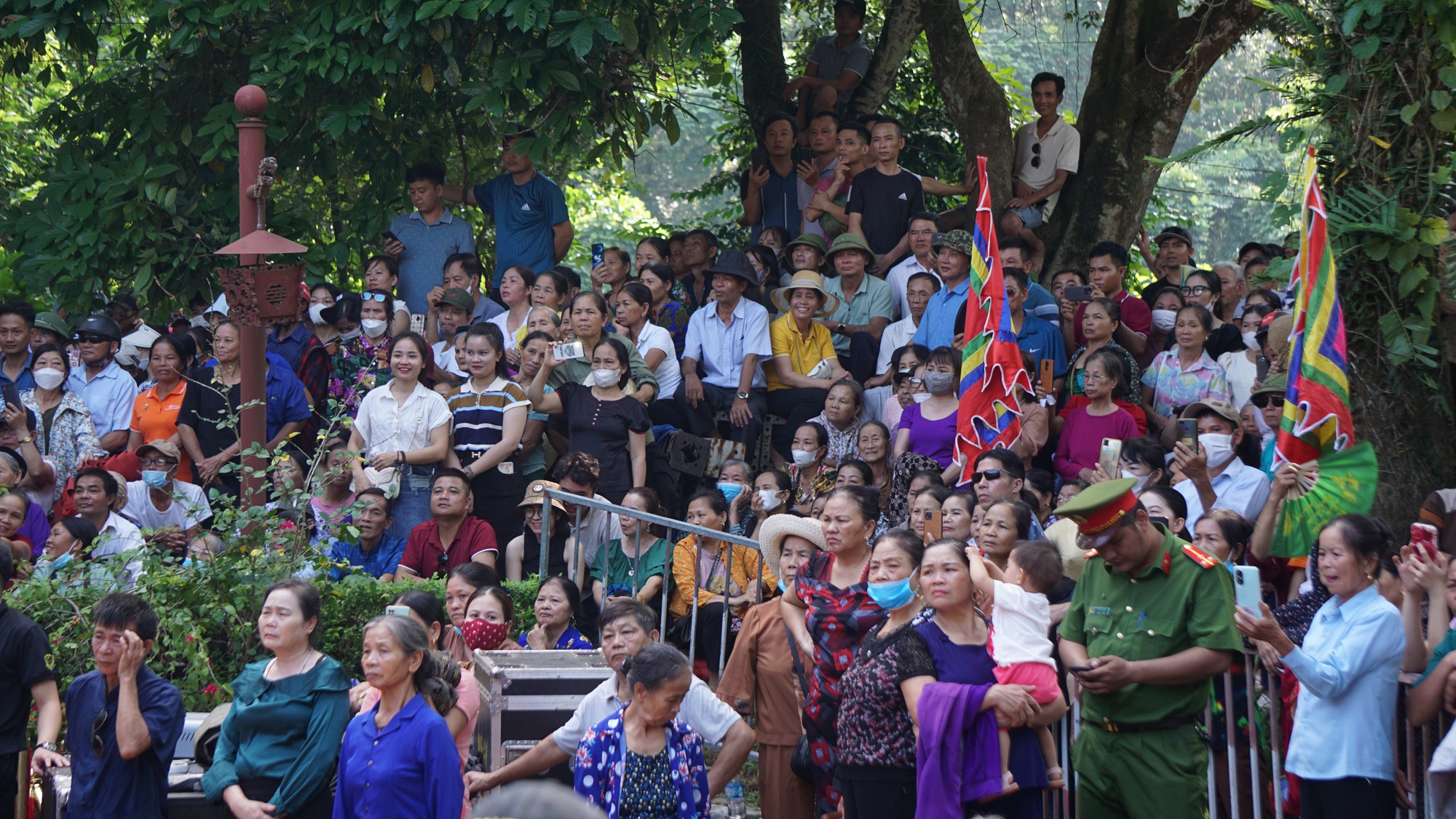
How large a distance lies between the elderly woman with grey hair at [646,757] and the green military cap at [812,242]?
6.42 metres

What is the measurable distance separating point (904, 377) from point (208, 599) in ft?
15.4

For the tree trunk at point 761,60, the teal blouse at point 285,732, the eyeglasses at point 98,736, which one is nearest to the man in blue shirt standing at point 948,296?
the tree trunk at point 761,60

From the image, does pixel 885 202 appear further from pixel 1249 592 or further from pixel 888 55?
pixel 1249 592

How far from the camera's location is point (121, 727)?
5.87 meters

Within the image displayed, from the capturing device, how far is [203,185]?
1202cm

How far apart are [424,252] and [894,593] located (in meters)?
7.38

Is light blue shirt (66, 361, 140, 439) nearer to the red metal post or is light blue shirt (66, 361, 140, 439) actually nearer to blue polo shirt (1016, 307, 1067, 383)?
the red metal post

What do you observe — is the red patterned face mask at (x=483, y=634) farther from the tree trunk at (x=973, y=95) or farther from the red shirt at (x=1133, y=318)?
the tree trunk at (x=973, y=95)

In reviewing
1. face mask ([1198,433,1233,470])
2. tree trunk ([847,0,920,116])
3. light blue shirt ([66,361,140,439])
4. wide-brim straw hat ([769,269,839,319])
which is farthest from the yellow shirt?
light blue shirt ([66,361,140,439])

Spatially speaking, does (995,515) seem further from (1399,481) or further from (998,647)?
(1399,481)

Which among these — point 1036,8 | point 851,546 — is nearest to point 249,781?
point 851,546

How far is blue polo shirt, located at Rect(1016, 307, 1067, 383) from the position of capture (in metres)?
10.2

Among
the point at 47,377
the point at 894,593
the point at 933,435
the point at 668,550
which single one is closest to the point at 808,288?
the point at 933,435

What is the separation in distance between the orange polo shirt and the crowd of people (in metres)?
0.03
